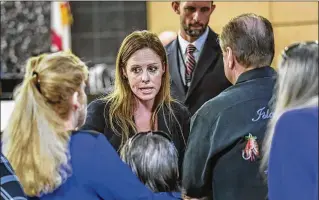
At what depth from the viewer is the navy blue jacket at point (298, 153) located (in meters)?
1.36

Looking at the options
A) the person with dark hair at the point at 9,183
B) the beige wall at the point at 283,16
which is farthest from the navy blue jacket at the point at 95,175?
the beige wall at the point at 283,16

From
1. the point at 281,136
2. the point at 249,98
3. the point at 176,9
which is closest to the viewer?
the point at 281,136

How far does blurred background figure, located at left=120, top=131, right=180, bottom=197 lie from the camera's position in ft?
6.10

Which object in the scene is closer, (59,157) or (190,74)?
(59,157)

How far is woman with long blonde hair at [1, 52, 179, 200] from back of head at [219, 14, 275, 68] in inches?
21.1

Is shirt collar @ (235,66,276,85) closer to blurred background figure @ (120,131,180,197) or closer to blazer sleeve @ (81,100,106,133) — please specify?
blurred background figure @ (120,131,180,197)

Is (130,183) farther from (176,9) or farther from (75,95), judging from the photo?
(176,9)

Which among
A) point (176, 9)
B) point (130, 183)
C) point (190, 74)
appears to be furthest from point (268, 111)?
point (176, 9)

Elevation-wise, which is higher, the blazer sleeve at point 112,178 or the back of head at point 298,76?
the back of head at point 298,76

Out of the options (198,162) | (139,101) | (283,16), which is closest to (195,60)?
(139,101)

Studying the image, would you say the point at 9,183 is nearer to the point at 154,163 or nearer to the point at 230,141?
the point at 154,163

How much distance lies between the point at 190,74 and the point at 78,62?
1.20 metres

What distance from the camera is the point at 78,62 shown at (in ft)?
5.63

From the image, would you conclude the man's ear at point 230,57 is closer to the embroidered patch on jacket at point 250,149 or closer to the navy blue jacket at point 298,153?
the embroidered patch on jacket at point 250,149
